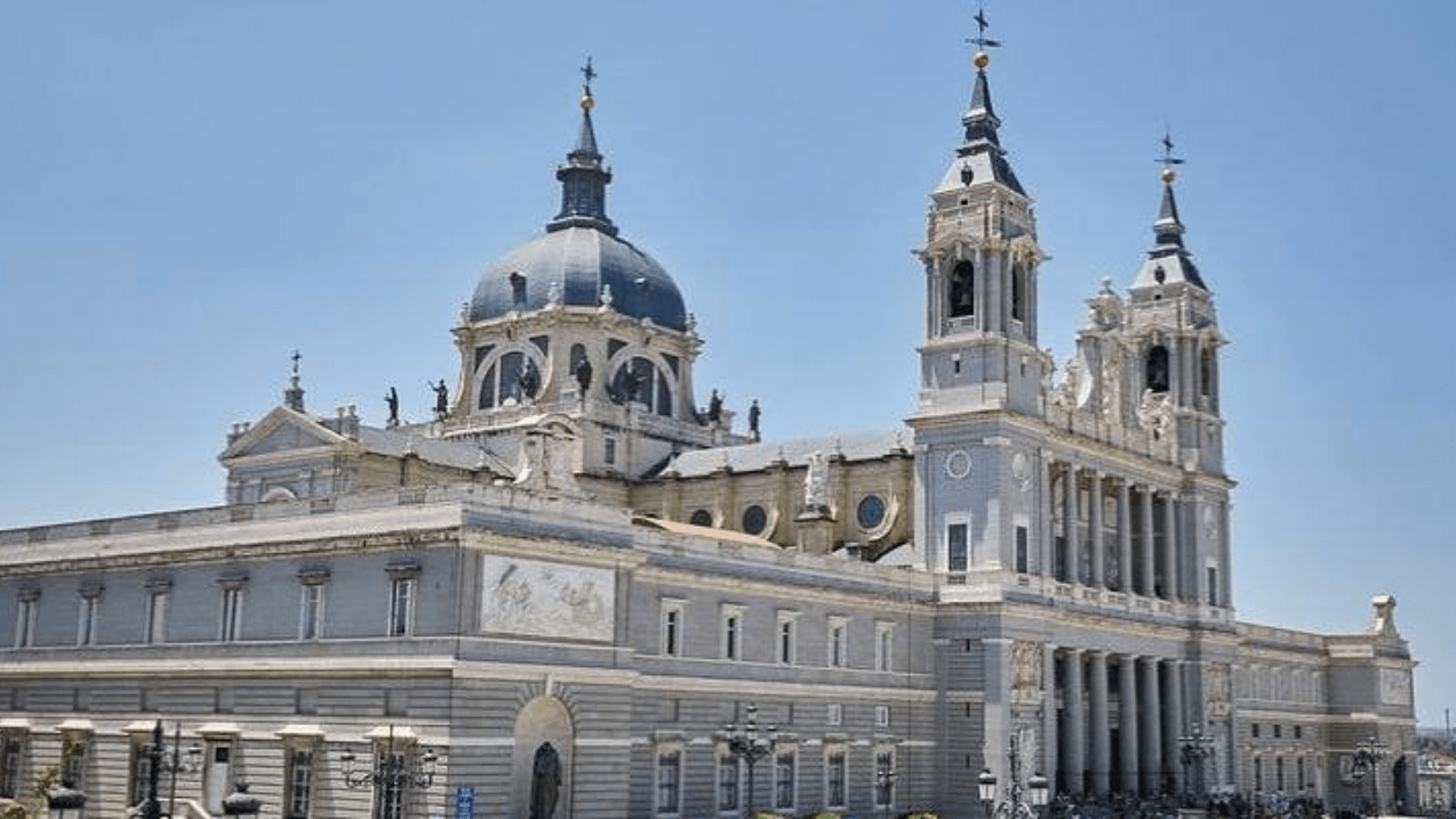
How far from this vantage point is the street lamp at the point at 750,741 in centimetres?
5781

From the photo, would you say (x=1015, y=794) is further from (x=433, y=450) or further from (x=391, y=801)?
(x=433, y=450)

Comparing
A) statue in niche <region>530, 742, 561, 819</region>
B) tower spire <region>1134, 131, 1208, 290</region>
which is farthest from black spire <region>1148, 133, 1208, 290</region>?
statue in niche <region>530, 742, 561, 819</region>

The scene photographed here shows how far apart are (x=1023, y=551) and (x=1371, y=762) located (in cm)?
2849

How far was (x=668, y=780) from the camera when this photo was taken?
60.5 meters

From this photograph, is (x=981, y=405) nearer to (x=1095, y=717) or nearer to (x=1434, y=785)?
(x=1095, y=717)

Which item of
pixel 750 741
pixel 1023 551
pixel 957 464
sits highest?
pixel 957 464

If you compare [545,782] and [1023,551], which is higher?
[1023,551]

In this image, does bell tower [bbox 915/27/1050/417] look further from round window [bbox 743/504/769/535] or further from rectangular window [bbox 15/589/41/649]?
rectangular window [bbox 15/589/41/649]

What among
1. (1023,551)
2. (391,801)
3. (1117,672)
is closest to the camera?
(391,801)

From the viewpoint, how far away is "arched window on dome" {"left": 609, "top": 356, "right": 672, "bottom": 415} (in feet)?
309

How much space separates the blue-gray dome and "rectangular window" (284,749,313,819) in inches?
1673

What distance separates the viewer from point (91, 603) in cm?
6316

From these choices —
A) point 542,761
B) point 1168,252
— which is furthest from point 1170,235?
point 542,761

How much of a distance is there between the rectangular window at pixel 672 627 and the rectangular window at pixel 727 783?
15.6 feet
